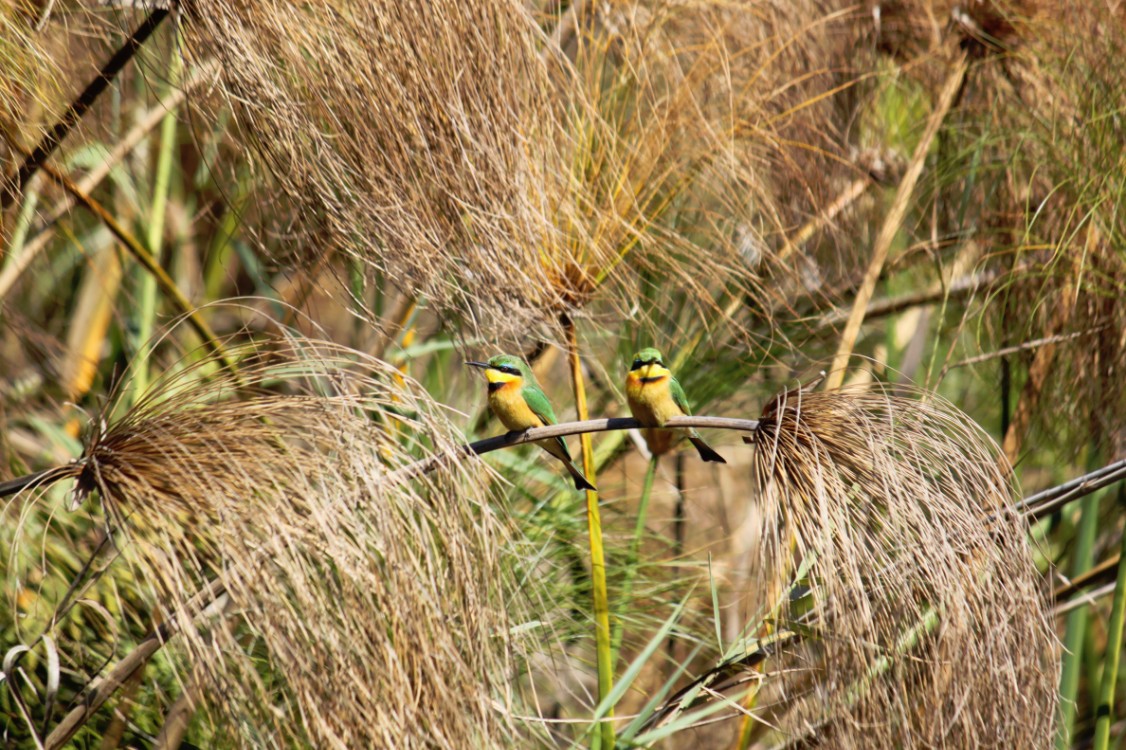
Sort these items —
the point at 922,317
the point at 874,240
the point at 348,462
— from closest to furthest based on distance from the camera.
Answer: the point at 348,462, the point at 874,240, the point at 922,317

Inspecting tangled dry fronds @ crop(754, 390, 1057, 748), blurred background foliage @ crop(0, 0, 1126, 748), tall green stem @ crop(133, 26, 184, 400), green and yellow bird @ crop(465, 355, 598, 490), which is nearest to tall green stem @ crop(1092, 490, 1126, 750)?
blurred background foliage @ crop(0, 0, 1126, 748)

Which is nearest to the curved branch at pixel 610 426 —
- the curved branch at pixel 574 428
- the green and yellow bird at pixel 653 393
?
the curved branch at pixel 574 428

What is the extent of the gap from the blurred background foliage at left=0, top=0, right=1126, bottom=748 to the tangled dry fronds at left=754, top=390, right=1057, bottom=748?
0.01 meters

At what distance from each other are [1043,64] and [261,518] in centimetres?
245

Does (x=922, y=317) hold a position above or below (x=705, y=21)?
below

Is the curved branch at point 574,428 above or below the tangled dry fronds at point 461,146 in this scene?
below

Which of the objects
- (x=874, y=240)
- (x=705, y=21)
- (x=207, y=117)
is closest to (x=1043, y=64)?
(x=874, y=240)

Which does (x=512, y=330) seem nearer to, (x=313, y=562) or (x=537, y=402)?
(x=537, y=402)

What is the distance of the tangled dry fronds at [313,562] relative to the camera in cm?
168

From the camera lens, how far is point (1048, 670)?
197 cm

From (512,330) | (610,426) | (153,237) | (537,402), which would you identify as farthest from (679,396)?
(153,237)

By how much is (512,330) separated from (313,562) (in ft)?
2.14

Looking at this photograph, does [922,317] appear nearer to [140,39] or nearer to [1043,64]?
[1043,64]

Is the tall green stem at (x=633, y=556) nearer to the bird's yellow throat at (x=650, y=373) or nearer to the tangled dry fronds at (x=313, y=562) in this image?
the bird's yellow throat at (x=650, y=373)
